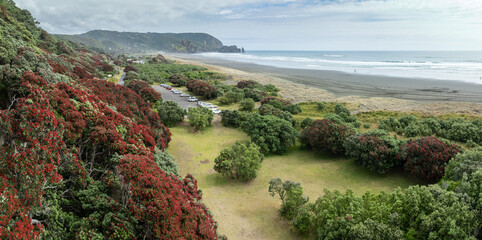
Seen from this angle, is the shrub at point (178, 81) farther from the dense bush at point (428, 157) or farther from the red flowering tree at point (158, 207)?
the red flowering tree at point (158, 207)

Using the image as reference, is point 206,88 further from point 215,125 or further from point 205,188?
point 205,188

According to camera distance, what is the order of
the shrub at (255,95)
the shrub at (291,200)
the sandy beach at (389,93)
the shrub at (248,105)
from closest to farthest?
the shrub at (291,200) < the shrub at (248,105) < the sandy beach at (389,93) < the shrub at (255,95)

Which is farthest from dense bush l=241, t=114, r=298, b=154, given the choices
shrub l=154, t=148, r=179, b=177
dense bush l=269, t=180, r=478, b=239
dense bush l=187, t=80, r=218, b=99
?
dense bush l=187, t=80, r=218, b=99

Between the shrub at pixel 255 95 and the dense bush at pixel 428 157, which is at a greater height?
the shrub at pixel 255 95

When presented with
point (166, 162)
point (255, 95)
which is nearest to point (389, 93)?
point (255, 95)

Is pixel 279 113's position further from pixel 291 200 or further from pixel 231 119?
pixel 291 200

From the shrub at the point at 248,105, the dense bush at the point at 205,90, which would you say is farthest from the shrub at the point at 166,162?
the dense bush at the point at 205,90

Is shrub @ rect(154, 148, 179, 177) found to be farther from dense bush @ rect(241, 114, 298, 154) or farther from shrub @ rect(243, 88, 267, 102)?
shrub @ rect(243, 88, 267, 102)

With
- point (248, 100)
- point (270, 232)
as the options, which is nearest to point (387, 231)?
point (270, 232)
